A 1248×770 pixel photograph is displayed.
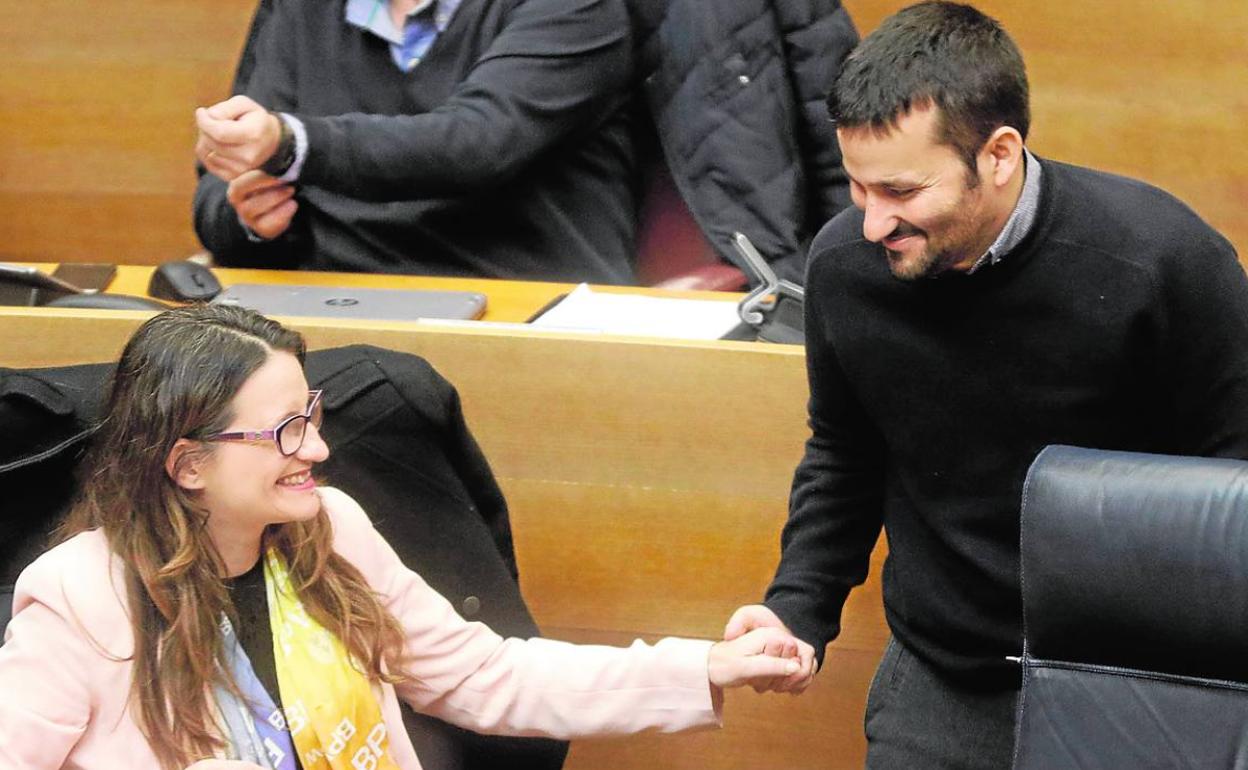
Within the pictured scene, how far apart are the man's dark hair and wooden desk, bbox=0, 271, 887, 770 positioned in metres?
0.47

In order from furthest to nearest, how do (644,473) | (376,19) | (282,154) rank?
(376,19)
(282,154)
(644,473)

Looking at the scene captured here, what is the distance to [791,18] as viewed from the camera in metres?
2.54

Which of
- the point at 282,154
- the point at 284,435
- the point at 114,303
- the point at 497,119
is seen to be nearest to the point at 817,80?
the point at 497,119

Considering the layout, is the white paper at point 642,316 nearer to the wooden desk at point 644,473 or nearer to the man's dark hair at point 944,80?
the wooden desk at point 644,473

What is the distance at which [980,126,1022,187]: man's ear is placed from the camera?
1409mm

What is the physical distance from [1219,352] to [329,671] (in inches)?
31.3

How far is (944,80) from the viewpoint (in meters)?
1.39

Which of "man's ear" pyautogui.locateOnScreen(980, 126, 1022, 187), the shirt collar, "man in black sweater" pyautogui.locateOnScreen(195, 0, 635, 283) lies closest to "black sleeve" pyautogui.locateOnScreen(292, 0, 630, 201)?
"man in black sweater" pyautogui.locateOnScreen(195, 0, 635, 283)

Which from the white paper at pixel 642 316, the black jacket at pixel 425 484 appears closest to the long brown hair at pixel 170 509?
the black jacket at pixel 425 484

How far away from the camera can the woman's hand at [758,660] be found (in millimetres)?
1554

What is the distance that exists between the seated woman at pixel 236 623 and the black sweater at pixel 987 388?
143 millimetres

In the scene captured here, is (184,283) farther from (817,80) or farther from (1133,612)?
(1133,612)

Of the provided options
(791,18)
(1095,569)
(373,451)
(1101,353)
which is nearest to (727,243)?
(791,18)

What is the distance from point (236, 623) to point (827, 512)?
0.57m
